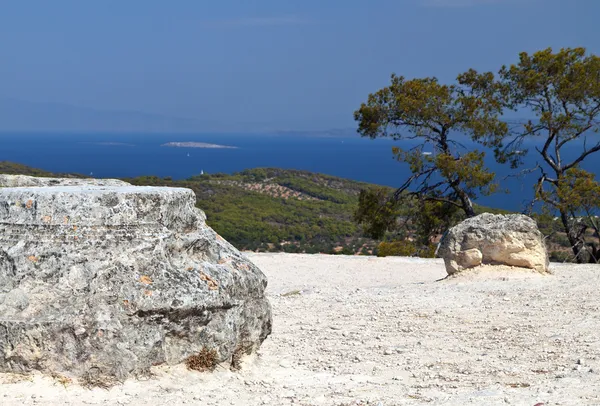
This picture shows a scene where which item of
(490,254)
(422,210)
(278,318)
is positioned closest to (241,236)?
(422,210)

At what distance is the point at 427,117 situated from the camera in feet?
72.0

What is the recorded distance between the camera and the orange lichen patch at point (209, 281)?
6934 millimetres

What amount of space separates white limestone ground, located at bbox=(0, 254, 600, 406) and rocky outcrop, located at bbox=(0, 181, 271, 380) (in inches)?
10.1

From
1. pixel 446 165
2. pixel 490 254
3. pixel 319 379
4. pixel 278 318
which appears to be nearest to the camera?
pixel 319 379

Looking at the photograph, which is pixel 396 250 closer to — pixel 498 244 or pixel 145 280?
pixel 498 244

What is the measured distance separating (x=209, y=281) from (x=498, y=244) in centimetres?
753

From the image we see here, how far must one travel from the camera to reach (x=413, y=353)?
8.15m

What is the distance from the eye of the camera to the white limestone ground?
6.43 metres

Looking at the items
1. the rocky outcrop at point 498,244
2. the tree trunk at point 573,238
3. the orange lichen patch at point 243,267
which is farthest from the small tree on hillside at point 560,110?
the orange lichen patch at point 243,267

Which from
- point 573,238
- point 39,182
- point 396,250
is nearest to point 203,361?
point 39,182

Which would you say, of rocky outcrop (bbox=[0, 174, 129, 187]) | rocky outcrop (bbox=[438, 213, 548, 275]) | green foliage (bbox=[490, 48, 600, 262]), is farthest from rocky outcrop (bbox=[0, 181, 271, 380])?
green foliage (bbox=[490, 48, 600, 262])

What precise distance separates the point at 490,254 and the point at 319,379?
6.72 meters

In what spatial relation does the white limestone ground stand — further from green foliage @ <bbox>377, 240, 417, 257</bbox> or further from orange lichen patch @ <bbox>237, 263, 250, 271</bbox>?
green foliage @ <bbox>377, 240, 417, 257</bbox>

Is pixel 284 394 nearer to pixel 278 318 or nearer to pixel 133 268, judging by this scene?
pixel 133 268
